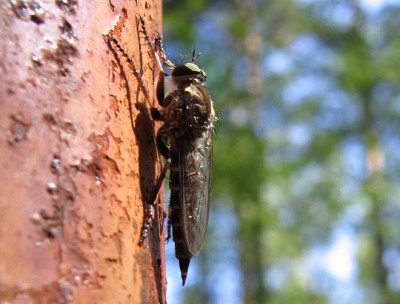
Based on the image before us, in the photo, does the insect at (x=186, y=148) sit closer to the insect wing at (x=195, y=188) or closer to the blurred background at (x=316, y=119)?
the insect wing at (x=195, y=188)

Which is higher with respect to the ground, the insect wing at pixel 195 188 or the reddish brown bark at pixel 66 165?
the insect wing at pixel 195 188

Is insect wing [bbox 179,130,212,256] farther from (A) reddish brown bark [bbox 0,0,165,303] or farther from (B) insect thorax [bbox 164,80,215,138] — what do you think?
(A) reddish brown bark [bbox 0,0,165,303]

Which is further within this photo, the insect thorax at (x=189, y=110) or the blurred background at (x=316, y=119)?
the blurred background at (x=316, y=119)

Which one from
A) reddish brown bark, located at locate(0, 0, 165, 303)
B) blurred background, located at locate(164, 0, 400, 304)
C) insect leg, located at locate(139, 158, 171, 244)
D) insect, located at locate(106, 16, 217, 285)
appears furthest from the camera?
blurred background, located at locate(164, 0, 400, 304)


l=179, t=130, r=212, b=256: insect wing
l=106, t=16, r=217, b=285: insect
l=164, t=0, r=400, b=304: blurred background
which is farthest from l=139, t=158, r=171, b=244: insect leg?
l=164, t=0, r=400, b=304: blurred background

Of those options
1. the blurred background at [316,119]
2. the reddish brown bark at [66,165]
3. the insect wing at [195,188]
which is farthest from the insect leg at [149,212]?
the blurred background at [316,119]

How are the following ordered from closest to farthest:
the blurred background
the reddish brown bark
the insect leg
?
the reddish brown bark, the insect leg, the blurred background

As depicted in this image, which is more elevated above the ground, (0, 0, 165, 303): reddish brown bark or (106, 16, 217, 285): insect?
(106, 16, 217, 285): insect

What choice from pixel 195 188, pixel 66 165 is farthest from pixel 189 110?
pixel 66 165

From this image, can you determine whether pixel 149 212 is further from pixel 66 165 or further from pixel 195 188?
pixel 195 188
